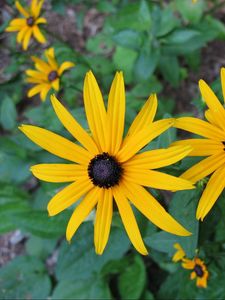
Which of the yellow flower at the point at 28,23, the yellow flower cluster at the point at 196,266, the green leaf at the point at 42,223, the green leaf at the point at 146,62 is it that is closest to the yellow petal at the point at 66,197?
the yellow flower cluster at the point at 196,266

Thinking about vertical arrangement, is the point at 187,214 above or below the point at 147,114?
below

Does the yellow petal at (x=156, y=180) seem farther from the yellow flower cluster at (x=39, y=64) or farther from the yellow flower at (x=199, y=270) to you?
the yellow flower cluster at (x=39, y=64)

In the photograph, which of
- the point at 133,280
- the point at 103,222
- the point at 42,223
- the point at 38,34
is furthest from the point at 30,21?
the point at 103,222

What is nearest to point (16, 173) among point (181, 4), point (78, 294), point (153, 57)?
point (78, 294)

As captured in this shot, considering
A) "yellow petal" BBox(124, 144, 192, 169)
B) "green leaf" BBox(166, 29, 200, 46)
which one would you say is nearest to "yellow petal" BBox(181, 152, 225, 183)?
"yellow petal" BBox(124, 144, 192, 169)

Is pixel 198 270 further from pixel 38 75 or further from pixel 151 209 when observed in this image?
pixel 38 75

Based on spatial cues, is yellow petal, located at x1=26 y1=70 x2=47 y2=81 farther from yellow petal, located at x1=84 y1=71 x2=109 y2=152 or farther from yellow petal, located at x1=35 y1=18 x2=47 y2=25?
yellow petal, located at x1=84 y1=71 x2=109 y2=152
